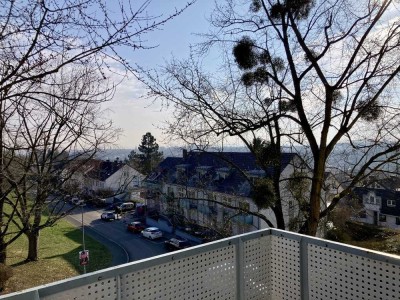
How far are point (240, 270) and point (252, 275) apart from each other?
0.15 meters

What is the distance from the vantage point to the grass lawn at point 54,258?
829 cm

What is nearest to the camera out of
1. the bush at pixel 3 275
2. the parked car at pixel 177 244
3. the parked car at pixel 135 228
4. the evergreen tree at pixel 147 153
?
the bush at pixel 3 275

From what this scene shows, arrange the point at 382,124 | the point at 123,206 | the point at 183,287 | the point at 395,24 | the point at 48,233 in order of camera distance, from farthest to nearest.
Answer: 1. the point at 123,206
2. the point at 48,233
3. the point at 382,124
4. the point at 395,24
5. the point at 183,287

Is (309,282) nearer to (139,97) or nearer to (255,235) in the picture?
(255,235)

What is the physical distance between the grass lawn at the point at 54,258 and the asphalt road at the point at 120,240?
51cm

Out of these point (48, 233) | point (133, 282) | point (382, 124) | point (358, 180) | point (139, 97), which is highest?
point (139, 97)

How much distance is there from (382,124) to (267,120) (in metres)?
1.55

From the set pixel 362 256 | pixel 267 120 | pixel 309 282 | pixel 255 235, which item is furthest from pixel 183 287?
pixel 267 120

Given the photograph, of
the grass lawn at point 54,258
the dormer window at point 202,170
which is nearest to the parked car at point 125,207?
the grass lawn at point 54,258

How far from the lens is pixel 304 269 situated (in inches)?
80.7

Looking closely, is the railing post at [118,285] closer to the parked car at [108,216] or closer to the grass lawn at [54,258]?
the grass lawn at [54,258]

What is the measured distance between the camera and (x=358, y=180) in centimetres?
449

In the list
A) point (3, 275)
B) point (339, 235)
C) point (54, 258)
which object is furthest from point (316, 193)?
point (54, 258)

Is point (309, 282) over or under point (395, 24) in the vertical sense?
under
